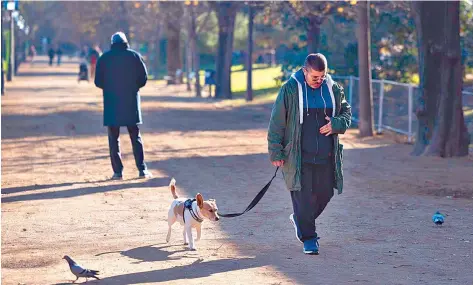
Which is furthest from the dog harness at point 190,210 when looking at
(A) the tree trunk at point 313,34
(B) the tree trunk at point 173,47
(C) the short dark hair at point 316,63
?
(B) the tree trunk at point 173,47

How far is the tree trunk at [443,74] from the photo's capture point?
18.5 metres

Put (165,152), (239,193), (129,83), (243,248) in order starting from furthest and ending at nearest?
(165,152), (129,83), (239,193), (243,248)

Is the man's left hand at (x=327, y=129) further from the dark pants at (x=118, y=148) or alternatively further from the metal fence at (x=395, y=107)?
the metal fence at (x=395, y=107)

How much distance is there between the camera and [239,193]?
1384cm

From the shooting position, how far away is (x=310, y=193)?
935 centimetres

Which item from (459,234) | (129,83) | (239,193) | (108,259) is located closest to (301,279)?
(108,259)

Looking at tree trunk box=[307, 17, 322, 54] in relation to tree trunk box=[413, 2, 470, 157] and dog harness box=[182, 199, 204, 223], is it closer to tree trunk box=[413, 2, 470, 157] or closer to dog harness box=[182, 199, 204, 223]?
tree trunk box=[413, 2, 470, 157]

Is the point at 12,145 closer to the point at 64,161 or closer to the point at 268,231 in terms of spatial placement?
the point at 64,161

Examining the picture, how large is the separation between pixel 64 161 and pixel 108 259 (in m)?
8.90

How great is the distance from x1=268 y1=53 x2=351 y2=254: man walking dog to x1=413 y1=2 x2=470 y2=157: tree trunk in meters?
9.47

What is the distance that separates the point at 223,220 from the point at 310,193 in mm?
2338

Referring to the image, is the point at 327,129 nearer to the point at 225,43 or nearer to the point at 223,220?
the point at 223,220

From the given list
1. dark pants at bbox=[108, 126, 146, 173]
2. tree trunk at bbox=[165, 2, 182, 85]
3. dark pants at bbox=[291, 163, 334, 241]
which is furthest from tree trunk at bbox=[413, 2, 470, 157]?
tree trunk at bbox=[165, 2, 182, 85]

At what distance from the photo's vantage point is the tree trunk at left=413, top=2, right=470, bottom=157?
60.6ft
